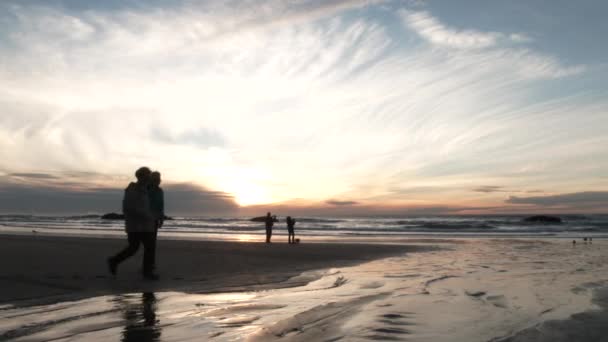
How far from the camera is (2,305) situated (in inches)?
251

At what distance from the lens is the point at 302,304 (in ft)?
21.0

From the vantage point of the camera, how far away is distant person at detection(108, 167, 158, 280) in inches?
357

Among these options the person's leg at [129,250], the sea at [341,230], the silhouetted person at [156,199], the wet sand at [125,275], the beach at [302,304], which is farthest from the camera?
the sea at [341,230]

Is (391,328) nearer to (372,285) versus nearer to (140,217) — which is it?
(372,285)

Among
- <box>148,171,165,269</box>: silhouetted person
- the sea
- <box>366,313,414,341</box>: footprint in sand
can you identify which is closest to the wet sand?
<box>148,171,165,269</box>: silhouetted person

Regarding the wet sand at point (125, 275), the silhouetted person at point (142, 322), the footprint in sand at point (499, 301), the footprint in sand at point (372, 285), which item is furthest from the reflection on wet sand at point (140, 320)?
the footprint in sand at point (499, 301)

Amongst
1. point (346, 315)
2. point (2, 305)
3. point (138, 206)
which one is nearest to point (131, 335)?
point (346, 315)

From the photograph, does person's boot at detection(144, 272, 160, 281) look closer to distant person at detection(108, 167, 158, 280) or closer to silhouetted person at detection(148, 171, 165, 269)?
distant person at detection(108, 167, 158, 280)

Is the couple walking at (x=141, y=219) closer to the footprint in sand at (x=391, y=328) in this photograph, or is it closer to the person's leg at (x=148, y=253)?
the person's leg at (x=148, y=253)

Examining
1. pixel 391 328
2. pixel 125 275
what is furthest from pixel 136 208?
pixel 391 328

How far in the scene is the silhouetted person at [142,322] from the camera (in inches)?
178

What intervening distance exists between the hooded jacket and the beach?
94cm

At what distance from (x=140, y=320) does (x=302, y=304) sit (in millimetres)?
1995

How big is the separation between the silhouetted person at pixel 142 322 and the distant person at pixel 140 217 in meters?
2.53
